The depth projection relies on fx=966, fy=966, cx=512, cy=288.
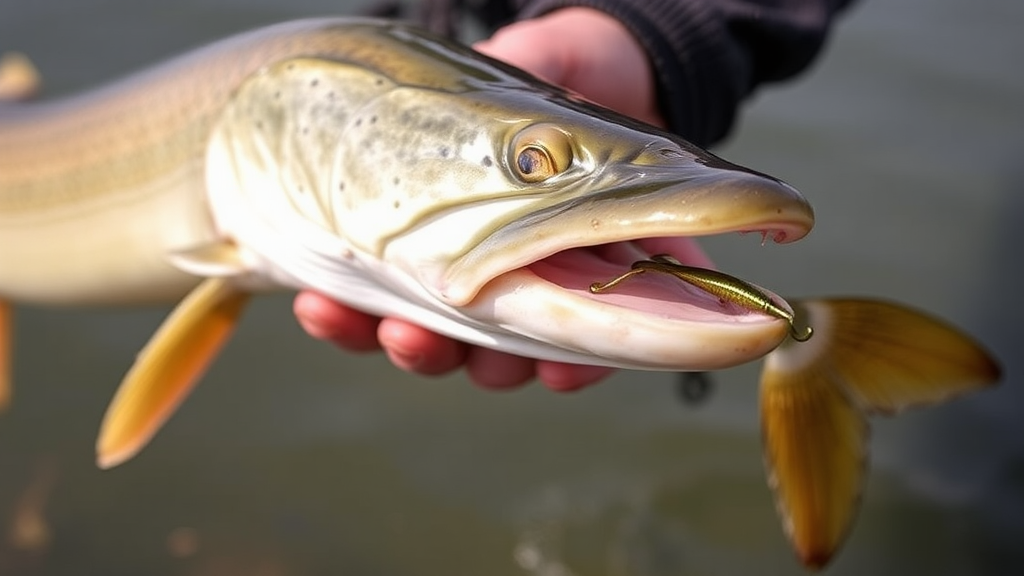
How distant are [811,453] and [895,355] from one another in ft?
0.56

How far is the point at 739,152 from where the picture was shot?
3305mm

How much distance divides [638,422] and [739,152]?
1.26m

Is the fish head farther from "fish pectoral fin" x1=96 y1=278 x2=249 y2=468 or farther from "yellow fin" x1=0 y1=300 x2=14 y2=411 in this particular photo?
"yellow fin" x1=0 y1=300 x2=14 y2=411

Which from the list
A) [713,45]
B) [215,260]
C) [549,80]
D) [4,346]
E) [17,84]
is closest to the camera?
[215,260]

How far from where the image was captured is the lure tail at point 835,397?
1.27 meters

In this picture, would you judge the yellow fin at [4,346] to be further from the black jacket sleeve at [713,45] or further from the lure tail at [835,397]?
the lure tail at [835,397]

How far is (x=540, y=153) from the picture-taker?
3.50 ft

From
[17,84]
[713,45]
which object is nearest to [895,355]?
[713,45]

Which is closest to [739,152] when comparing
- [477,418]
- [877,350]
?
[477,418]

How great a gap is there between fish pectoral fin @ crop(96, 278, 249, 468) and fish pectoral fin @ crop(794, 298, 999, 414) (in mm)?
930

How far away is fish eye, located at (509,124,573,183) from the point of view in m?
1.06

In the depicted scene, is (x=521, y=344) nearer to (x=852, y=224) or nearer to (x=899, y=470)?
(x=899, y=470)

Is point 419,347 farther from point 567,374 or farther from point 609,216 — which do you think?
point 609,216

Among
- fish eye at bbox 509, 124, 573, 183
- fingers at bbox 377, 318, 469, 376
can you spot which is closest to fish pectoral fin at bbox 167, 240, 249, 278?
fingers at bbox 377, 318, 469, 376
